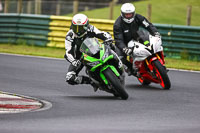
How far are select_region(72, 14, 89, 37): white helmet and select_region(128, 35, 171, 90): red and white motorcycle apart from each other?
1.67 m

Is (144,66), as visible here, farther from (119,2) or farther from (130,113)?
(119,2)

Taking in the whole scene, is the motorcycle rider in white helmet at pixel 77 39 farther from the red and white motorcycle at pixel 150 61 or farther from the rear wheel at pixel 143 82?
the rear wheel at pixel 143 82

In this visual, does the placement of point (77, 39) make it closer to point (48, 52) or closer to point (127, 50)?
point (127, 50)

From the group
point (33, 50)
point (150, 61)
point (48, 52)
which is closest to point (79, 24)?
point (150, 61)

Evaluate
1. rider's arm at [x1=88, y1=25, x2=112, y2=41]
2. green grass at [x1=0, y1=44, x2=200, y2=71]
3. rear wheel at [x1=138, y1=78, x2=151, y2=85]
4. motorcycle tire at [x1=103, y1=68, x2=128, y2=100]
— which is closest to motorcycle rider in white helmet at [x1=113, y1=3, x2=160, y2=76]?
rear wheel at [x1=138, y1=78, x2=151, y2=85]

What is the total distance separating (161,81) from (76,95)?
1873mm

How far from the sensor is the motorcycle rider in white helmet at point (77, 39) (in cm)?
1013

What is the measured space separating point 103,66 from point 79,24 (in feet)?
3.15

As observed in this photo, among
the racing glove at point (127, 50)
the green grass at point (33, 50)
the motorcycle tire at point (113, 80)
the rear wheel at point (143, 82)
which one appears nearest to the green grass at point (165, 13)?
the green grass at point (33, 50)

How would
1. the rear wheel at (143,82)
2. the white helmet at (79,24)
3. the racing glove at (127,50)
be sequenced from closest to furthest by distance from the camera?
the white helmet at (79,24) < the racing glove at (127,50) < the rear wheel at (143,82)

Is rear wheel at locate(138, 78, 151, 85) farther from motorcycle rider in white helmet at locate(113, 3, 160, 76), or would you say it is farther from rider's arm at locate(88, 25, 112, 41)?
rider's arm at locate(88, 25, 112, 41)

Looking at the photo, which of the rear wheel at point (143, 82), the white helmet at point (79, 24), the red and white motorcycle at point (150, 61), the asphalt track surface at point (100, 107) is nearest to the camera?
the asphalt track surface at point (100, 107)

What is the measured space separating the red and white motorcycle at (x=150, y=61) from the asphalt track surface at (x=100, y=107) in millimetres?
276

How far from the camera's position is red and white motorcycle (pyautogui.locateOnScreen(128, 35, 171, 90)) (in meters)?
11.2
